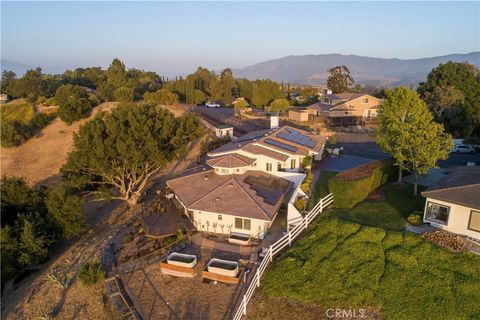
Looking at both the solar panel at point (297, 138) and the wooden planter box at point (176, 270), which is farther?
the solar panel at point (297, 138)

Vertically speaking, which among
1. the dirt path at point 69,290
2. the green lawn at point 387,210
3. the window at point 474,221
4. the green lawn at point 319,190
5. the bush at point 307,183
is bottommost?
the dirt path at point 69,290

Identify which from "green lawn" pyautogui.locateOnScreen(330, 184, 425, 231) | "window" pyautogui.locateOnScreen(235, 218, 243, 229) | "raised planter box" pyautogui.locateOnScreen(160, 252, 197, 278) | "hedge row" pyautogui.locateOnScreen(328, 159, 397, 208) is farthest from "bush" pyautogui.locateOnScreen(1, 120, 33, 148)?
"green lawn" pyautogui.locateOnScreen(330, 184, 425, 231)

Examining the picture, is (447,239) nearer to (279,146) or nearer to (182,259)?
(182,259)

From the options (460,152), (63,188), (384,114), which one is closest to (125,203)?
(63,188)

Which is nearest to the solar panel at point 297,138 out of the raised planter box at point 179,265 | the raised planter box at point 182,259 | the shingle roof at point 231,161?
the shingle roof at point 231,161

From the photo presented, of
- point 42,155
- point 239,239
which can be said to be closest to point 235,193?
point 239,239

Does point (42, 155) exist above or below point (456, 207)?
below

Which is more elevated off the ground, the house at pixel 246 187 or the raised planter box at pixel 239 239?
the house at pixel 246 187

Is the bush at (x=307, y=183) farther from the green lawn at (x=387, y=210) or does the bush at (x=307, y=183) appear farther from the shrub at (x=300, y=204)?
the green lawn at (x=387, y=210)

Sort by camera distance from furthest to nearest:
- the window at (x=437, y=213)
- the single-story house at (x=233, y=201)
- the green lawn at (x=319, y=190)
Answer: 1. the green lawn at (x=319, y=190)
2. the single-story house at (x=233, y=201)
3. the window at (x=437, y=213)
